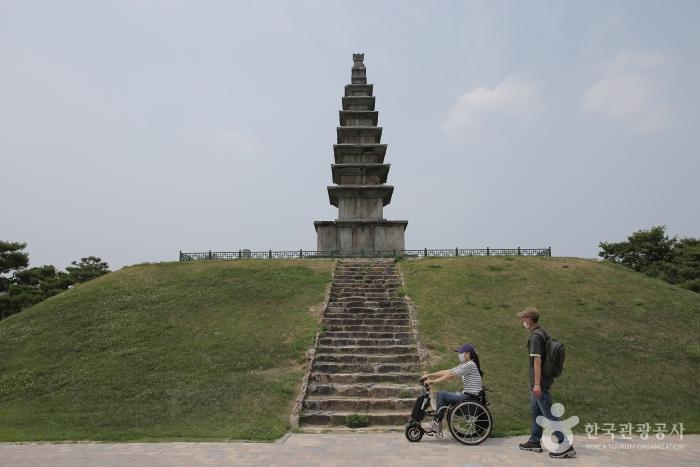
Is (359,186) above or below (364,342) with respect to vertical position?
above

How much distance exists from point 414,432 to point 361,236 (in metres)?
27.4

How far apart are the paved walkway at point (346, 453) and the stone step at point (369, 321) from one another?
30.1 ft

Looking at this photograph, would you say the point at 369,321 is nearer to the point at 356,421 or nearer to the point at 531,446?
the point at 356,421

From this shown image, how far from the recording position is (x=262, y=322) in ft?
66.8

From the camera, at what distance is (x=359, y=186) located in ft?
127

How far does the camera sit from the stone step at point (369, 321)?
20203 mm

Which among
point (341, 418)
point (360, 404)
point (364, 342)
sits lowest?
point (341, 418)

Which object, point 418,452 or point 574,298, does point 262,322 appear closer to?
point 418,452

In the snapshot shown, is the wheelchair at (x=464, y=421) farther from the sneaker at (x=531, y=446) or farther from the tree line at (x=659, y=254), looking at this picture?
the tree line at (x=659, y=254)

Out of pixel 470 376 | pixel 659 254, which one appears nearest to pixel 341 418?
pixel 470 376

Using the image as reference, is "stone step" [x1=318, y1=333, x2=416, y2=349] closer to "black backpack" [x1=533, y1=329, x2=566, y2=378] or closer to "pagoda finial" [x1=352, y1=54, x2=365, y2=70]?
"black backpack" [x1=533, y1=329, x2=566, y2=378]

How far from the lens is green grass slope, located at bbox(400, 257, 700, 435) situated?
1353 centimetres

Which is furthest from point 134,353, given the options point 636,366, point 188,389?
point 636,366

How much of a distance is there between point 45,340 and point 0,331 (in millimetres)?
3223
